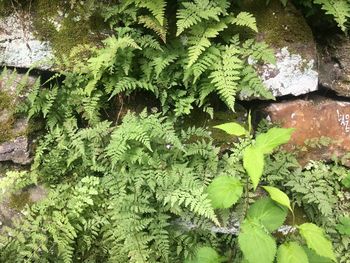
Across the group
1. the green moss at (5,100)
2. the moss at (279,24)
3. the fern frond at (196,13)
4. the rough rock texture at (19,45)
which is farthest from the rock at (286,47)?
the green moss at (5,100)

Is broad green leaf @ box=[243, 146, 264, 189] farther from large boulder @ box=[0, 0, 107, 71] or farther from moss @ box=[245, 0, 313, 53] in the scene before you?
large boulder @ box=[0, 0, 107, 71]

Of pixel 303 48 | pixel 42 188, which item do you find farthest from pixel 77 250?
pixel 303 48

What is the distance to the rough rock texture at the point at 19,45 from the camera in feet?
15.7

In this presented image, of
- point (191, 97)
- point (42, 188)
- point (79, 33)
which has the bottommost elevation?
point (42, 188)

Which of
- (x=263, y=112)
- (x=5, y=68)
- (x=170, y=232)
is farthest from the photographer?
(x=263, y=112)

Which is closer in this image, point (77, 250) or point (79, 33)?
point (77, 250)

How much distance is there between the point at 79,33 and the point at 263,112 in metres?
2.52

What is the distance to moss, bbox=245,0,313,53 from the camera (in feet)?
15.6

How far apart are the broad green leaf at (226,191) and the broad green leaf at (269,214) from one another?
0.23m

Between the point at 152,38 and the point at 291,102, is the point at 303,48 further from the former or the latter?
the point at 152,38

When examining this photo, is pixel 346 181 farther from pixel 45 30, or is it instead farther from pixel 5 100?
pixel 5 100

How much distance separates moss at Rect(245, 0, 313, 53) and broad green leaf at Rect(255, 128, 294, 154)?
182cm

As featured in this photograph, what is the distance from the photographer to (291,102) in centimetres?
486

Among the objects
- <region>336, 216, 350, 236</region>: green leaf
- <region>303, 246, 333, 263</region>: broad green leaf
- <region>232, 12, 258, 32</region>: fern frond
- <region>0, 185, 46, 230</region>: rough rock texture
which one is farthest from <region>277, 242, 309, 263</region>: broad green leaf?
<region>0, 185, 46, 230</region>: rough rock texture
